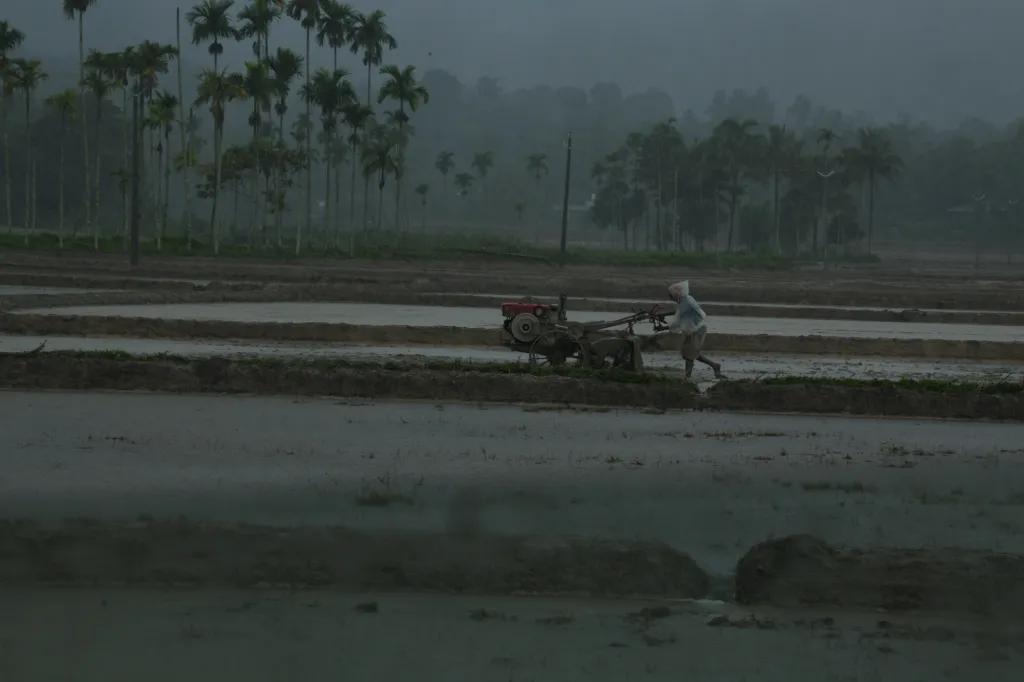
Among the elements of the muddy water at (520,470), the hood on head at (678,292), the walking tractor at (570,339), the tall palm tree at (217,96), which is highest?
the tall palm tree at (217,96)

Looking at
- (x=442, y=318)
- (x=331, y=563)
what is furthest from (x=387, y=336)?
(x=331, y=563)

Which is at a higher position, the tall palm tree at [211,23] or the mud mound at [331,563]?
the tall palm tree at [211,23]

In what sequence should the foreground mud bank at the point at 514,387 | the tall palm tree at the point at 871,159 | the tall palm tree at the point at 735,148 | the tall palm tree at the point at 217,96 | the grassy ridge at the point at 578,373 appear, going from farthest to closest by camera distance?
the tall palm tree at the point at 735,148 → the tall palm tree at the point at 871,159 → the tall palm tree at the point at 217,96 → the grassy ridge at the point at 578,373 → the foreground mud bank at the point at 514,387

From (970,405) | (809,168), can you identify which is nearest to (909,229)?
(809,168)

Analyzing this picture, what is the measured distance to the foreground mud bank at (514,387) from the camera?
17.2 m

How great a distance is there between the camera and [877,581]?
7.78 meters

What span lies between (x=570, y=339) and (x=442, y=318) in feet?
42.9

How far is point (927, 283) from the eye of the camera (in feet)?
206

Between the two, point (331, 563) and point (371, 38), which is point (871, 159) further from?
point (331, 563)

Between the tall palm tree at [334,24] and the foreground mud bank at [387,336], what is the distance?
59639 millimetres

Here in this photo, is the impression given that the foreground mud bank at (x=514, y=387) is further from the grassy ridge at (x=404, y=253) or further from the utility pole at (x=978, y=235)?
the utility pole at (x=978, y=235)

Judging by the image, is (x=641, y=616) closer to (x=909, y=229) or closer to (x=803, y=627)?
(x=803, y=627)

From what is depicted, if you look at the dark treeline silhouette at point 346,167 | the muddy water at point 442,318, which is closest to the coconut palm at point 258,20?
the dark treeline silhouette at point 346,167

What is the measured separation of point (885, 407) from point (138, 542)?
11698 millimetres
